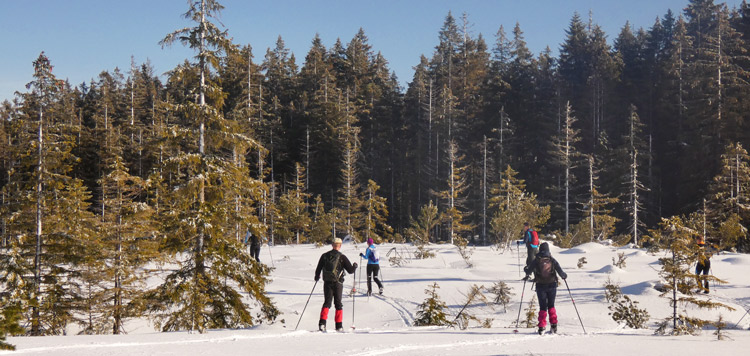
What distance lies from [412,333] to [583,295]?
25.6ft

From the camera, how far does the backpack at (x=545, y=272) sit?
30.6 ft

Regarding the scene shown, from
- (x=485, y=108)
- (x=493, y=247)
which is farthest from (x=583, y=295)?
(x=485, y=108)

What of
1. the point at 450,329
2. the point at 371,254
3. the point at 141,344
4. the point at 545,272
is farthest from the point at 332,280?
the point at 371,254

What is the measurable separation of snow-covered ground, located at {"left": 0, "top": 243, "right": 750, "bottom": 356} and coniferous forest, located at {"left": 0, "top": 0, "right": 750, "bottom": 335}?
2.89 metres

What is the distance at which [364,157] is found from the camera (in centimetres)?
6009

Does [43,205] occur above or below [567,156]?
below

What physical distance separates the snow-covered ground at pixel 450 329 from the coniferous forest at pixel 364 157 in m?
2.89

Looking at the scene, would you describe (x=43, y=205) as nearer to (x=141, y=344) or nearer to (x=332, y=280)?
(x=141, y=344)

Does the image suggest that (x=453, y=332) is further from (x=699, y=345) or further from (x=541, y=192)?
(x=541, y=192)

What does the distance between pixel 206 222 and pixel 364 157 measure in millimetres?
47529

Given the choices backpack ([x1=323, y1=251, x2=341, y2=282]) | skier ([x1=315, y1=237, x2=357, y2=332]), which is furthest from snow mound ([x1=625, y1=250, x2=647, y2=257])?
backpack ([x1=323, y1=251, x2=341, y2=282])

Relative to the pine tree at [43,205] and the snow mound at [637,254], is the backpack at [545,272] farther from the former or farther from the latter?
the snow mound at [637,254]

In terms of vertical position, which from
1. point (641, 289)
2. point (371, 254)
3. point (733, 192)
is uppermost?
point (733, 192)

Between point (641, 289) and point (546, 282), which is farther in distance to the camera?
point (641, 289)
